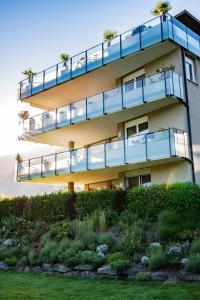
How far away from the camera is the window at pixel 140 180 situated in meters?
23.4

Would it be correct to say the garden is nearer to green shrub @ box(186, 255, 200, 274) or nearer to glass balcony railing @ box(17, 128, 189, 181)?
green shrub @ box(186, 255, 200, 274)

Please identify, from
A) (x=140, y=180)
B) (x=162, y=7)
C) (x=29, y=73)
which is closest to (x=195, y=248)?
(x=140, y=180)

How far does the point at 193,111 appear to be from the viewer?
22109 millimetres

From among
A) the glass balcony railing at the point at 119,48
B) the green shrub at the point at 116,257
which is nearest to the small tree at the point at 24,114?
the glass balcony railing at the point at 119,48

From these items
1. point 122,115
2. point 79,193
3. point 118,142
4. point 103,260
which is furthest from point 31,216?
point 103,260

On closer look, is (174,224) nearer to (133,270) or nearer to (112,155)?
(133,270)

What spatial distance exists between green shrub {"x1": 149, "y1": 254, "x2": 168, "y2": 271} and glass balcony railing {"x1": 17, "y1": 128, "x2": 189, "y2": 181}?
855cm

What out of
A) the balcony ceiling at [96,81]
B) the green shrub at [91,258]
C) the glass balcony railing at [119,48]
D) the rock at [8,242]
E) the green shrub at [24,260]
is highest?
the glass balcony railing at [119,48]

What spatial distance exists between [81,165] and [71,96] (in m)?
7.16

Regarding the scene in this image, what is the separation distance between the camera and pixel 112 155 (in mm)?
22984

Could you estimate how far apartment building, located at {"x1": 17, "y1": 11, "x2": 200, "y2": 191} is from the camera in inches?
833

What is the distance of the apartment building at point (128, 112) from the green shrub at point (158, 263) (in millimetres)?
8648

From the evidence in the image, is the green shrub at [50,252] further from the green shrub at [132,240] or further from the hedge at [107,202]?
the hedge at [107,202]

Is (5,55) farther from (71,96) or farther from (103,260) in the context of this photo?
(71,96)
